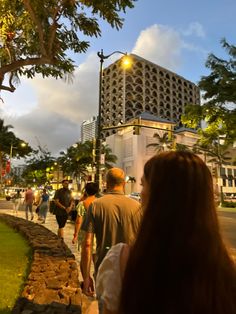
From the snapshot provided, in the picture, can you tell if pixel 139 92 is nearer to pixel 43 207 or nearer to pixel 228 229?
pixel 43 207

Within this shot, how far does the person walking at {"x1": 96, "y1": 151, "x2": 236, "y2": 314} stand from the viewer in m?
1.28

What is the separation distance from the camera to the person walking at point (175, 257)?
50.3 inches

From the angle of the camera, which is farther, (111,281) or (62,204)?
(62,204)

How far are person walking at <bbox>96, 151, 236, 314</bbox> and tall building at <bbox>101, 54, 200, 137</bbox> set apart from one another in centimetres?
11883

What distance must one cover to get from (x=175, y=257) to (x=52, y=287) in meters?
3.92

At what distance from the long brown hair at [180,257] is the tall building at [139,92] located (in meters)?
119

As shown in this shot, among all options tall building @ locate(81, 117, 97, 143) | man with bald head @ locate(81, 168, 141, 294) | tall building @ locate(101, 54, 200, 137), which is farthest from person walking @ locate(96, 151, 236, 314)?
tall building @ locate(81, 117, 97, 143)

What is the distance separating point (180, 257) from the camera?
131 centimetres

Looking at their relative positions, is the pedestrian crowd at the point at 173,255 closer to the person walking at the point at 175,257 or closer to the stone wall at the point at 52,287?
the person walking at the point at 175,257

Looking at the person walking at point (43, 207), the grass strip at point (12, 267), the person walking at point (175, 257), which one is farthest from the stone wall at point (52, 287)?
the person walking at point (43, 207)

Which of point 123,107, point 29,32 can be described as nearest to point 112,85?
point 123,107

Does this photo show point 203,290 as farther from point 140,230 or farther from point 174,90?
point 174,90

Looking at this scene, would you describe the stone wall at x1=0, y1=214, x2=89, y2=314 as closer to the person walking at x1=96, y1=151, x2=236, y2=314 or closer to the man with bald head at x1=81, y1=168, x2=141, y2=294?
the man with bald head at x1=81, y1=168, x2=141, y2=294

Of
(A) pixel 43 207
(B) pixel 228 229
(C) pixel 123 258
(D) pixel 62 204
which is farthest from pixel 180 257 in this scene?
(A) pixel 43 207
